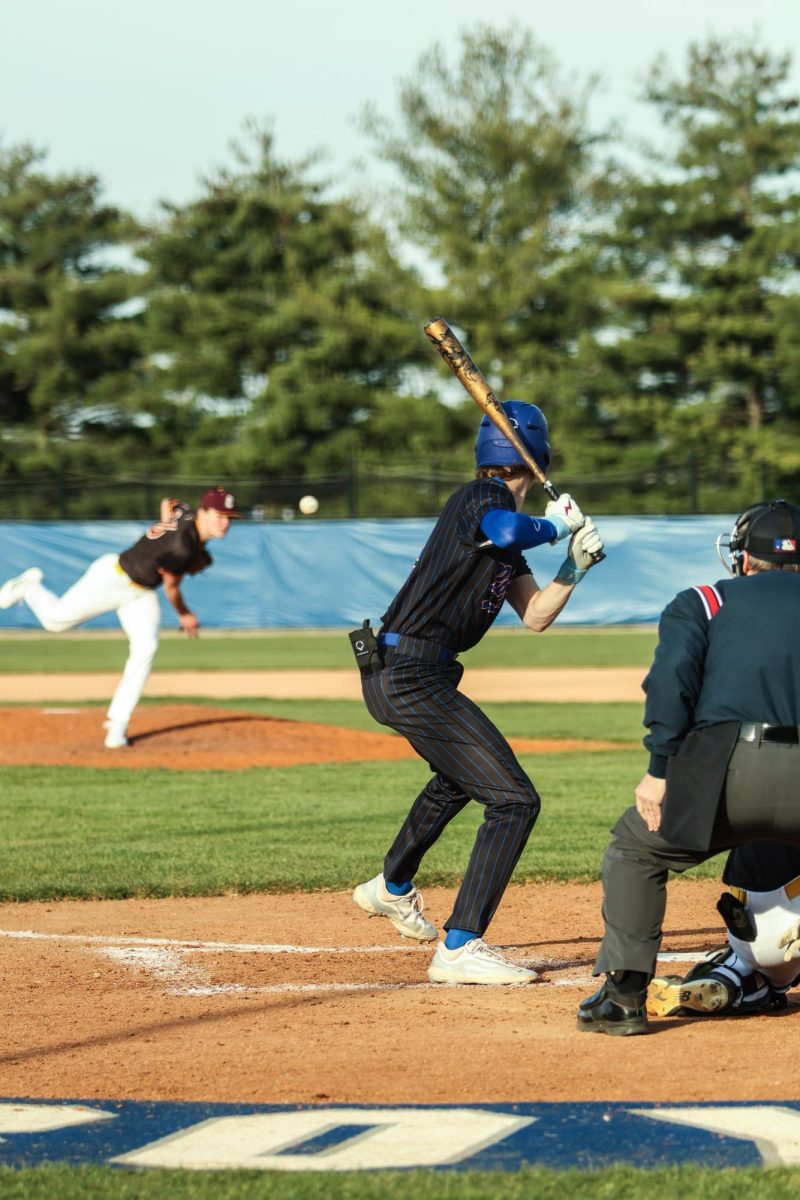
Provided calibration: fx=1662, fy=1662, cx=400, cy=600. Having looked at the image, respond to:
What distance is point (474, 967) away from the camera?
5707mm

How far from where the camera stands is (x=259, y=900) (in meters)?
7.82

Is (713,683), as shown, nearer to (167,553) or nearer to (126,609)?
(167,553)

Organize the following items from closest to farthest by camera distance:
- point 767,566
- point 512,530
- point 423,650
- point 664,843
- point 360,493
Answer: point 664,843 → point 767,566 → point 512,530 → point 423,650 → point 360,493

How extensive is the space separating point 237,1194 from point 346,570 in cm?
2924

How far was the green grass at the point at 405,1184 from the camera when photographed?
3330mm

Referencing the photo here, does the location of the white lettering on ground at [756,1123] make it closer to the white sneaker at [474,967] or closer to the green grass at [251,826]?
the white sneaker at [474,967]

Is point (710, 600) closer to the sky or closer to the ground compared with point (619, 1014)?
closer to the sky

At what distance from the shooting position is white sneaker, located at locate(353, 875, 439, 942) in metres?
6.35

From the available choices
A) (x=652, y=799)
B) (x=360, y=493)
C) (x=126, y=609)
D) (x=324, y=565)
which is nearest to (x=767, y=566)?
(x=652, y=799)

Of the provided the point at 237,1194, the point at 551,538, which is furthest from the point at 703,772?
the point at 237,1194

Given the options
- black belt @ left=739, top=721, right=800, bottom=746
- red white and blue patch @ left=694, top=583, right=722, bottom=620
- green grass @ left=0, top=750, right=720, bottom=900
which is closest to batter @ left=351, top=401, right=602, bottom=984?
red white and blue patch @ left=694, top=583, right=722, bottom=620

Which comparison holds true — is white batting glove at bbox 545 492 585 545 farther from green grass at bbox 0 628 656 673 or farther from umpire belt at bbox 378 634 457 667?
green grass at bbox 0 628 656 673

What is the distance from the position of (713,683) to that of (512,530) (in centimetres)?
105

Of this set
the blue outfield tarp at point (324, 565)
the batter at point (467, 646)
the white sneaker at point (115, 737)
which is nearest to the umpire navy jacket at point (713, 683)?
the batter at point (467, 646)
